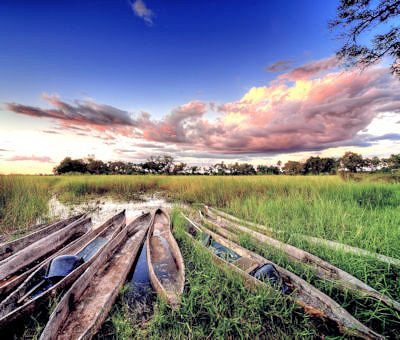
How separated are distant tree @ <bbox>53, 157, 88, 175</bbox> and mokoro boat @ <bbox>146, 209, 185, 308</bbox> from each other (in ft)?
192

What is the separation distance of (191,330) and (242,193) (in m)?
8.41

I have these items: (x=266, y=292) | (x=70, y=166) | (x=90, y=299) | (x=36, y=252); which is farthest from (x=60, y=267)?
(x=70, y=166)

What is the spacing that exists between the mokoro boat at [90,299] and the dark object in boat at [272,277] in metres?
2.31

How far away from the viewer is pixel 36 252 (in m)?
4.02

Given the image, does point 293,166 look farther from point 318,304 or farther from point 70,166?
point 70,166

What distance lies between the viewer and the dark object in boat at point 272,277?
257 centimetres

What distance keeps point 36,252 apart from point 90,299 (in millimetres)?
2593

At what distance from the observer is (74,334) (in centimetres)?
201

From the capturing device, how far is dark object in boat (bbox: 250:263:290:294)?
2569 mm

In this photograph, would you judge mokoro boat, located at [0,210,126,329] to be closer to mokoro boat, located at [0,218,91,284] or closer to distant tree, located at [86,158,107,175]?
mokoro boat, located at [0,218,91,284]

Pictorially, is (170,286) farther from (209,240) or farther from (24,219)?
(24,219)

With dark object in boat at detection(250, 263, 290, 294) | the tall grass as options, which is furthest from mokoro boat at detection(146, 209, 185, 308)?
the tall grass

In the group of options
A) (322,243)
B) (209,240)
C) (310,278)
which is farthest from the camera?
(209,240)

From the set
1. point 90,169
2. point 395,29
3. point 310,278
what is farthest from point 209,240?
point 90,169
